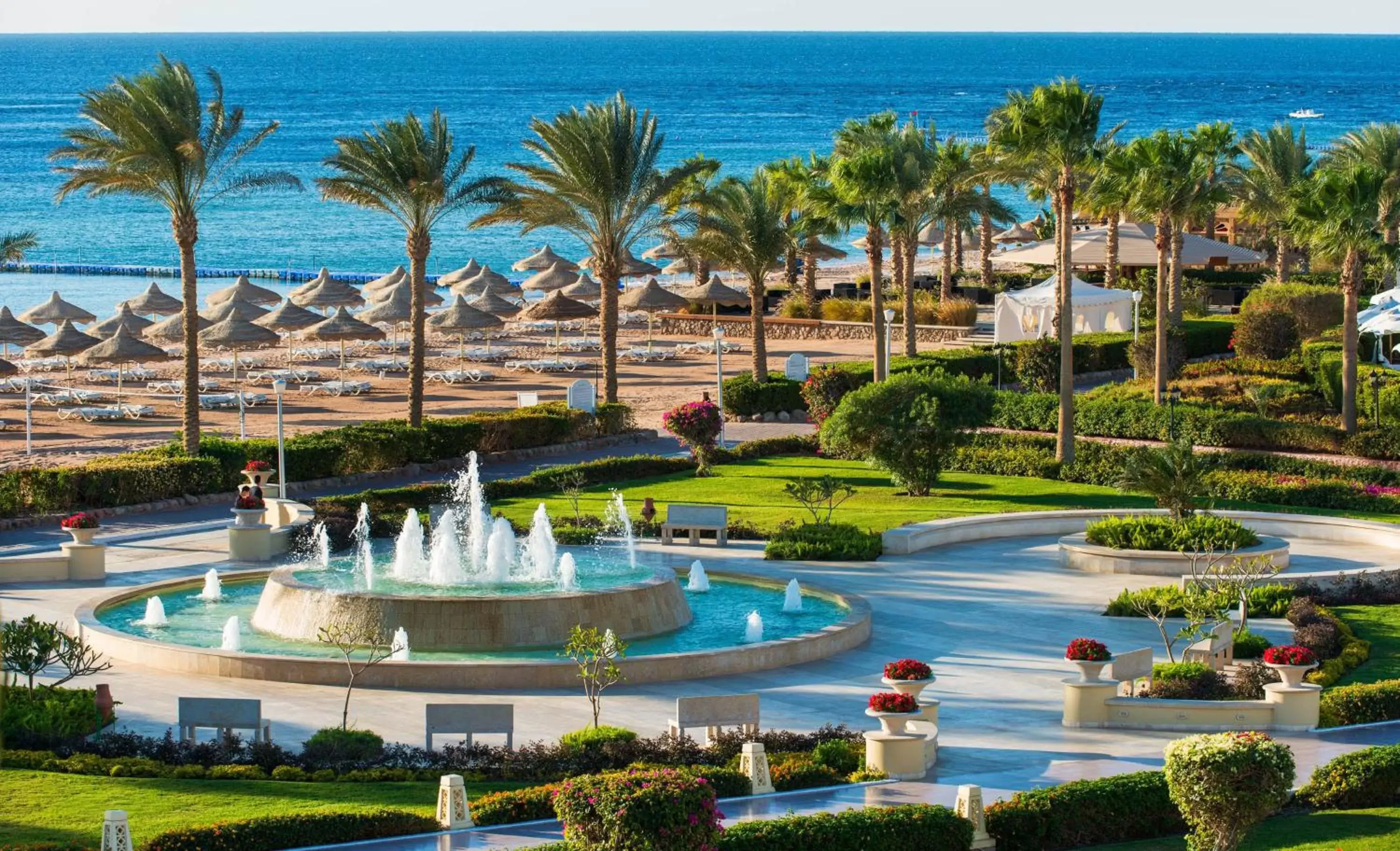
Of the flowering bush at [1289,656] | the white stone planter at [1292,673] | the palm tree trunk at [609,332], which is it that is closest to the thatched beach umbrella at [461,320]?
the palm tree trunk at [609,332]

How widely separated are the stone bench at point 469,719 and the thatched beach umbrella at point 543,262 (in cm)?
4736

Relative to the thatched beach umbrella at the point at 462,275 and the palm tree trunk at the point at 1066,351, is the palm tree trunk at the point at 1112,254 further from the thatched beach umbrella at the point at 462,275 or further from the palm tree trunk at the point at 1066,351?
the thatched beach umbrella at the point at 462,275

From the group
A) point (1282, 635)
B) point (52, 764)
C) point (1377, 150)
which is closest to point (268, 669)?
point (52, 764)

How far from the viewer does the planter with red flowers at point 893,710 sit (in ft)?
58.7

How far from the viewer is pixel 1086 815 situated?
634 inches

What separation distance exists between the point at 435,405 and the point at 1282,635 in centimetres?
2559

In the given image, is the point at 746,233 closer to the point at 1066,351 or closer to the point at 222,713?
the point at 1066,351

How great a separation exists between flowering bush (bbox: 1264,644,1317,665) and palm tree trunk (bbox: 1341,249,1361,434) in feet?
59.5

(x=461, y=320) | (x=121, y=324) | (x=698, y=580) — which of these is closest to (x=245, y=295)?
(x=121, y=324)

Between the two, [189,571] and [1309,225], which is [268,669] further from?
[1309,225]

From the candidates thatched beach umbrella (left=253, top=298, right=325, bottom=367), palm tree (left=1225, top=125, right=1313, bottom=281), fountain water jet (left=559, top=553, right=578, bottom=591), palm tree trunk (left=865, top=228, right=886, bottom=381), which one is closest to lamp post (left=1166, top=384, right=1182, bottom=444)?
palm tree trunk (left=865, top=228, right=886, bottom=381)

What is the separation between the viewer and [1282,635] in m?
24.3

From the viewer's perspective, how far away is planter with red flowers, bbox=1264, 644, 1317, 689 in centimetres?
1961


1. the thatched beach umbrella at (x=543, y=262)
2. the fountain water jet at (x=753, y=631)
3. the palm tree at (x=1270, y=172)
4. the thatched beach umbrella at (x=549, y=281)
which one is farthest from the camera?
the thatched beach umbrella at (x=543, y=262)
